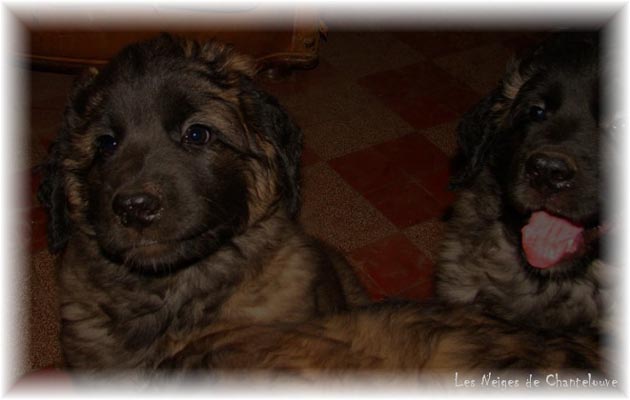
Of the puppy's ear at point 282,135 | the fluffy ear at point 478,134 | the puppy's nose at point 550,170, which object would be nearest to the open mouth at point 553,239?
the puppy's nose at point 550,170

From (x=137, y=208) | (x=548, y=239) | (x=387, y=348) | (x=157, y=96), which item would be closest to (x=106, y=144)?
(x=157, y=96)

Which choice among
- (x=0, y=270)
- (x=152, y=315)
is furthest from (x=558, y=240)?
(x=0, y=270)

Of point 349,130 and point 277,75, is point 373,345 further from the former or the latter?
point 277,75

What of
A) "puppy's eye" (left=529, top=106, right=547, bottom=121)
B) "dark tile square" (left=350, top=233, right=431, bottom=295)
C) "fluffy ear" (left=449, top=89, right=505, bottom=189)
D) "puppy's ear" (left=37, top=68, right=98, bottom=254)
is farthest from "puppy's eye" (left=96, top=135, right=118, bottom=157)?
"dark tile square" (left=350, top=233, right=431, bottom=295)

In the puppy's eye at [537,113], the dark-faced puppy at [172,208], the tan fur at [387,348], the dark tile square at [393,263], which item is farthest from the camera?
the dark tile square at [393,263]

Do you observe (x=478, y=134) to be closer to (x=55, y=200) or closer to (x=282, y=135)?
(x=282, y=135)

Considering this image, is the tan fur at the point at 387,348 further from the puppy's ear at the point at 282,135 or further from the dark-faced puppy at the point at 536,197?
the puppy's ear at the point at 282,135
